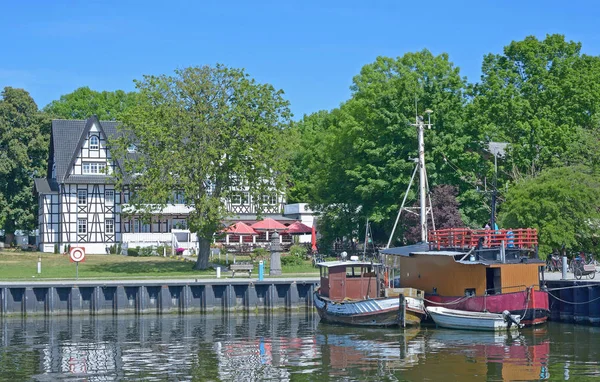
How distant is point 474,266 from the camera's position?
39562mm

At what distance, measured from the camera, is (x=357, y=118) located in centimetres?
7662

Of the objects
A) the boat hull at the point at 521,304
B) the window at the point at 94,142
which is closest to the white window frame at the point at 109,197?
the window at the point at 94,142

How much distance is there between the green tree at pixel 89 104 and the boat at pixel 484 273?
8456cm

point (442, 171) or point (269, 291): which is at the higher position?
point (442, 171)

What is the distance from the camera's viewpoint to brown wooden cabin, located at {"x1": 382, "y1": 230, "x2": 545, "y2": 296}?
39062 mm

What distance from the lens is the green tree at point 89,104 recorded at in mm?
121312

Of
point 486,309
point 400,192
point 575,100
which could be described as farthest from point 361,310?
point 575,100

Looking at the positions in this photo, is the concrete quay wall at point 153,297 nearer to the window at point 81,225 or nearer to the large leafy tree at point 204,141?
the large leafy tree at point 204,141

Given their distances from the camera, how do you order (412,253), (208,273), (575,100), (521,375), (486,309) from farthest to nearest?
(575,100) < (208,273) < (412,253) < (486,309) < (521,375)

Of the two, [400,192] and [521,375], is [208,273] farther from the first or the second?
[521,375]

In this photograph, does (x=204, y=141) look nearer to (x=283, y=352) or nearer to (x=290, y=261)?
(x=290, y=261)

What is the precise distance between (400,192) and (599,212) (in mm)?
18235

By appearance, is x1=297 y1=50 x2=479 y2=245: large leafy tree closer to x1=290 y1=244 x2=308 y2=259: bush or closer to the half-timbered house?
x1=290 y1=244 x2=308 y2=259: bush

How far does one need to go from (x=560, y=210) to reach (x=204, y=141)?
24.1 meters
